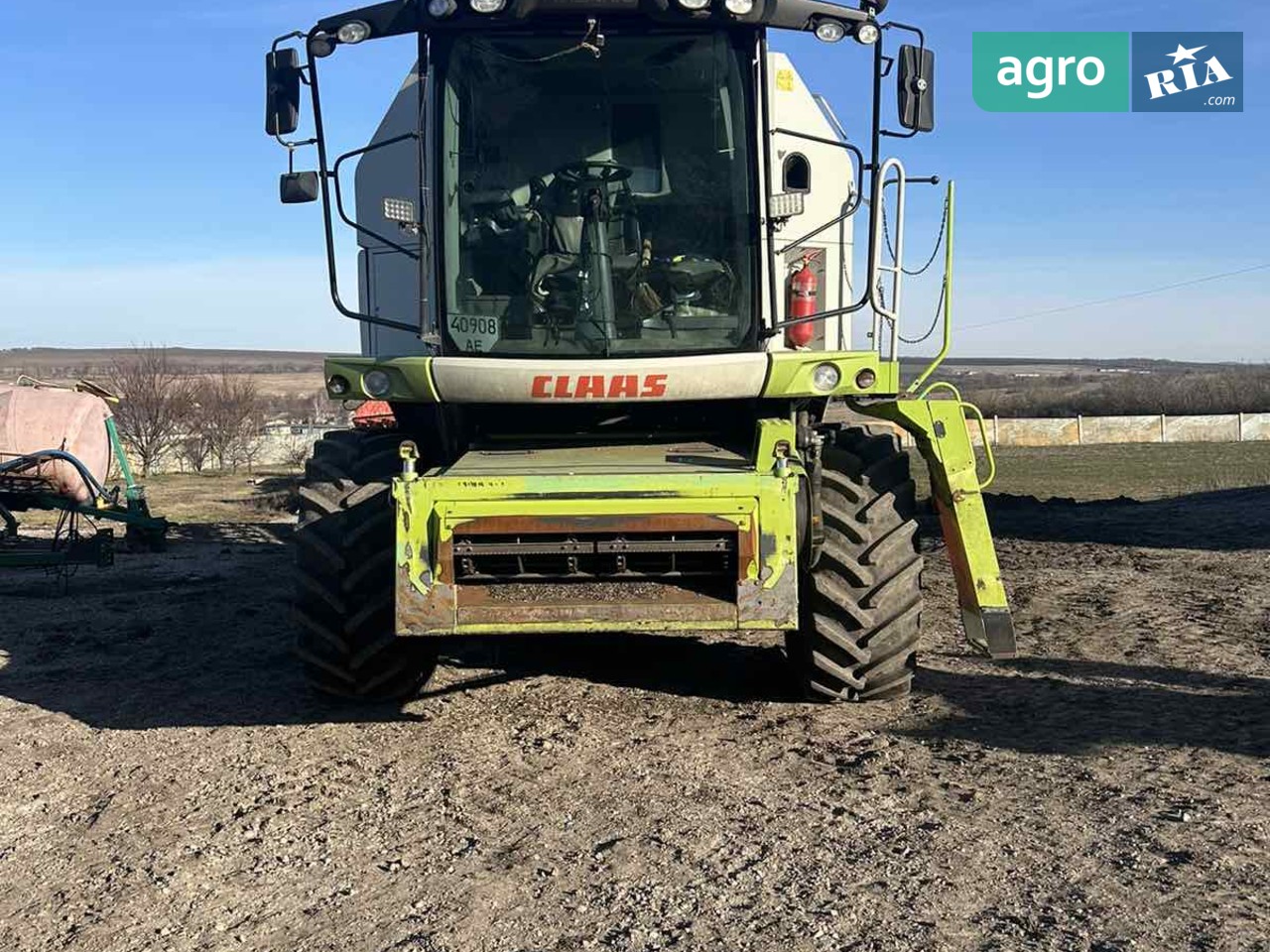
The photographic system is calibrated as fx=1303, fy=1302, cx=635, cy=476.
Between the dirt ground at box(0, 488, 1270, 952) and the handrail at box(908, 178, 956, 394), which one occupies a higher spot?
the handrail at box(908, 178, 956, 394)

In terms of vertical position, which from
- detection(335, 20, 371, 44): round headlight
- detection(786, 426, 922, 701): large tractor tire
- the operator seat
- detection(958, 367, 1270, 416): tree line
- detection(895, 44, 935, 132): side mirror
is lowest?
detection(958, 367, 1270, 416): tree line

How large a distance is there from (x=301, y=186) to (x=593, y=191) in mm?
1380

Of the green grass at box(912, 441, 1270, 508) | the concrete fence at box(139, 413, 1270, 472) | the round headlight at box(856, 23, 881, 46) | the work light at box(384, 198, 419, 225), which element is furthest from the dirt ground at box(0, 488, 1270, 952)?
the concrete fence at box(139, 413, 1270, 472)

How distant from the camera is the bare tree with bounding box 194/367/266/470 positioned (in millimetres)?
30656

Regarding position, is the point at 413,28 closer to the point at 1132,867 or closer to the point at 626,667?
the point at 626,667

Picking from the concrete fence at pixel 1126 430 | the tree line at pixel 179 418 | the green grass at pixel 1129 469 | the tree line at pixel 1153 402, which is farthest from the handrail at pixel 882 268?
the tree line at pixel 1153 402

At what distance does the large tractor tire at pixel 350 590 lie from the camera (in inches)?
235

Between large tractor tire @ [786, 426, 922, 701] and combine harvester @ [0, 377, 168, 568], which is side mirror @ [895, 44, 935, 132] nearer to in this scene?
large tractor tire @ [786, 426, 922, 701]

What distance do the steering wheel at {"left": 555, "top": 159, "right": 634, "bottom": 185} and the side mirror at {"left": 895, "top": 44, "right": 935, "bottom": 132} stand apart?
130cm

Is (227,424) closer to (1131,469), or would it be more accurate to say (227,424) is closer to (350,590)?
(1131,469)

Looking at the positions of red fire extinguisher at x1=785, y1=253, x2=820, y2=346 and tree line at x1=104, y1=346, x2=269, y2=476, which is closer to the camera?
red fire extinguisher at x1=785, y1=253, x2=820, y2=346

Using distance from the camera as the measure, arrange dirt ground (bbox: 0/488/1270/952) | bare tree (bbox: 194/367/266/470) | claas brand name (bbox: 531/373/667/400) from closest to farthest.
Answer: dirt ground (bbox: 0/488/1270/952)
claas brand name (bbox: 531/373/667/400)
bare tree (bbox: 194/367/266/470)

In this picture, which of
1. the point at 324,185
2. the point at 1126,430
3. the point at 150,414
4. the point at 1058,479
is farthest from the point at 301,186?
the point at 1126,430

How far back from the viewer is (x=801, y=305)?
6.43 metres
